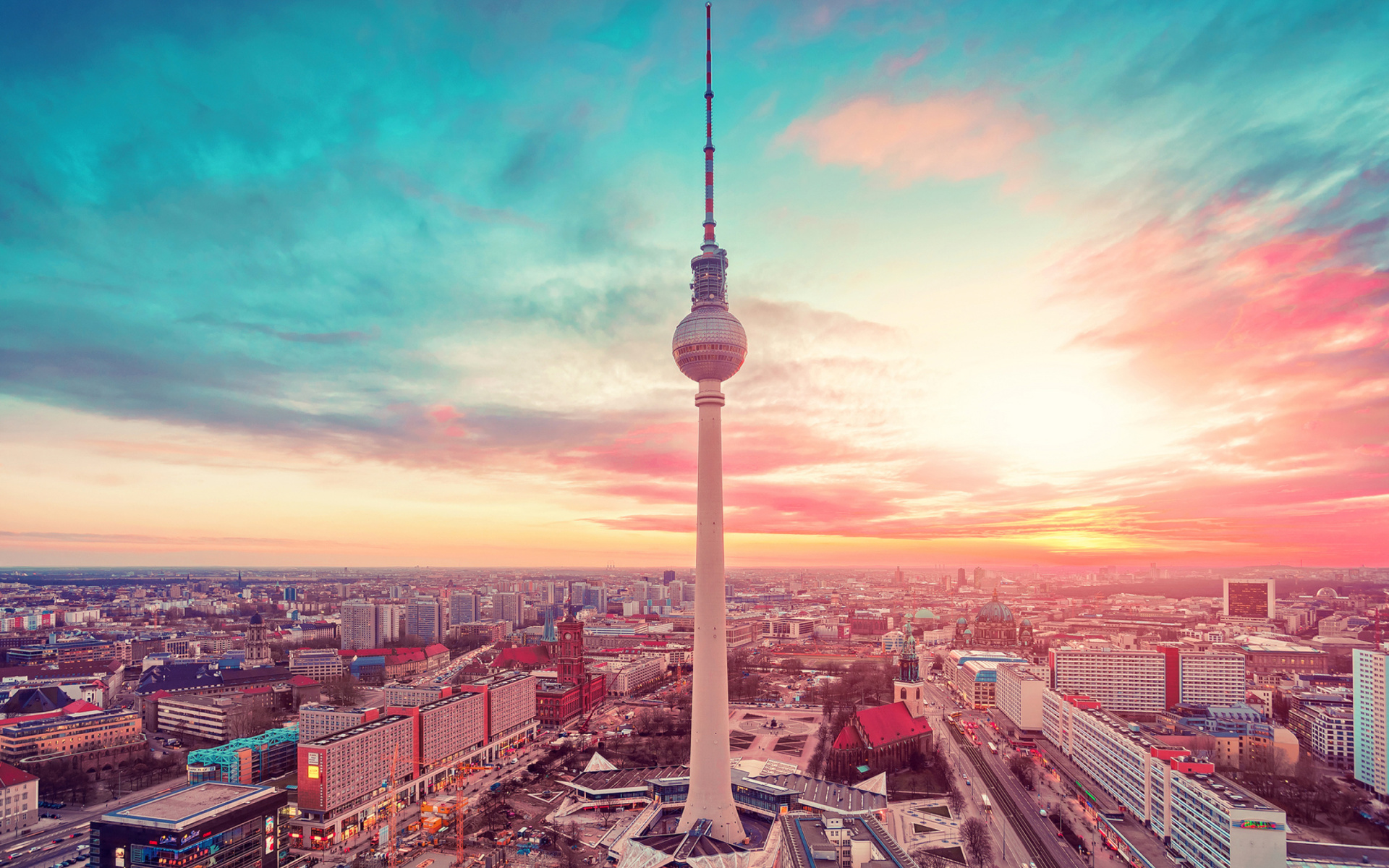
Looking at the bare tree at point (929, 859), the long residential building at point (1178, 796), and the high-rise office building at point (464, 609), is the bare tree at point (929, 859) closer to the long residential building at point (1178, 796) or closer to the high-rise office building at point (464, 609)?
the long residential building at point (1178, 796)

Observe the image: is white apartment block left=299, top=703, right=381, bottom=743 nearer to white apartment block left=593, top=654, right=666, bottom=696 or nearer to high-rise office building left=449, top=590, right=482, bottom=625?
white apartment block left=593, top=654, right=666, bottom=696

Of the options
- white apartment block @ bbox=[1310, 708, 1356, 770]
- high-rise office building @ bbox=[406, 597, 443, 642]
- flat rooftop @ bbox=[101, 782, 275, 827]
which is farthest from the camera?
high-rise office building @ bbox=[406, 597, 443, 642]

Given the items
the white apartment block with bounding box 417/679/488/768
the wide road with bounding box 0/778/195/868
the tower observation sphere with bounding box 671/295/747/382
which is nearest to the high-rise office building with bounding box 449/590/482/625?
the white apartment block with bounding box 417/679/488/768

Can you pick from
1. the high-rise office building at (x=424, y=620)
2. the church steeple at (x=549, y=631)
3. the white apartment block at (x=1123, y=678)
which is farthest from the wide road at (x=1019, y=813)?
the high-rise office building at (x=424, y=620)

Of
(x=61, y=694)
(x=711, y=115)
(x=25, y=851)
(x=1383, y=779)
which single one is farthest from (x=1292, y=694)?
(x=61, y=694)

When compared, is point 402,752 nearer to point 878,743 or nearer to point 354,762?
point 354,762

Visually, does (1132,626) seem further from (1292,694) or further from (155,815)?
(155,815)
